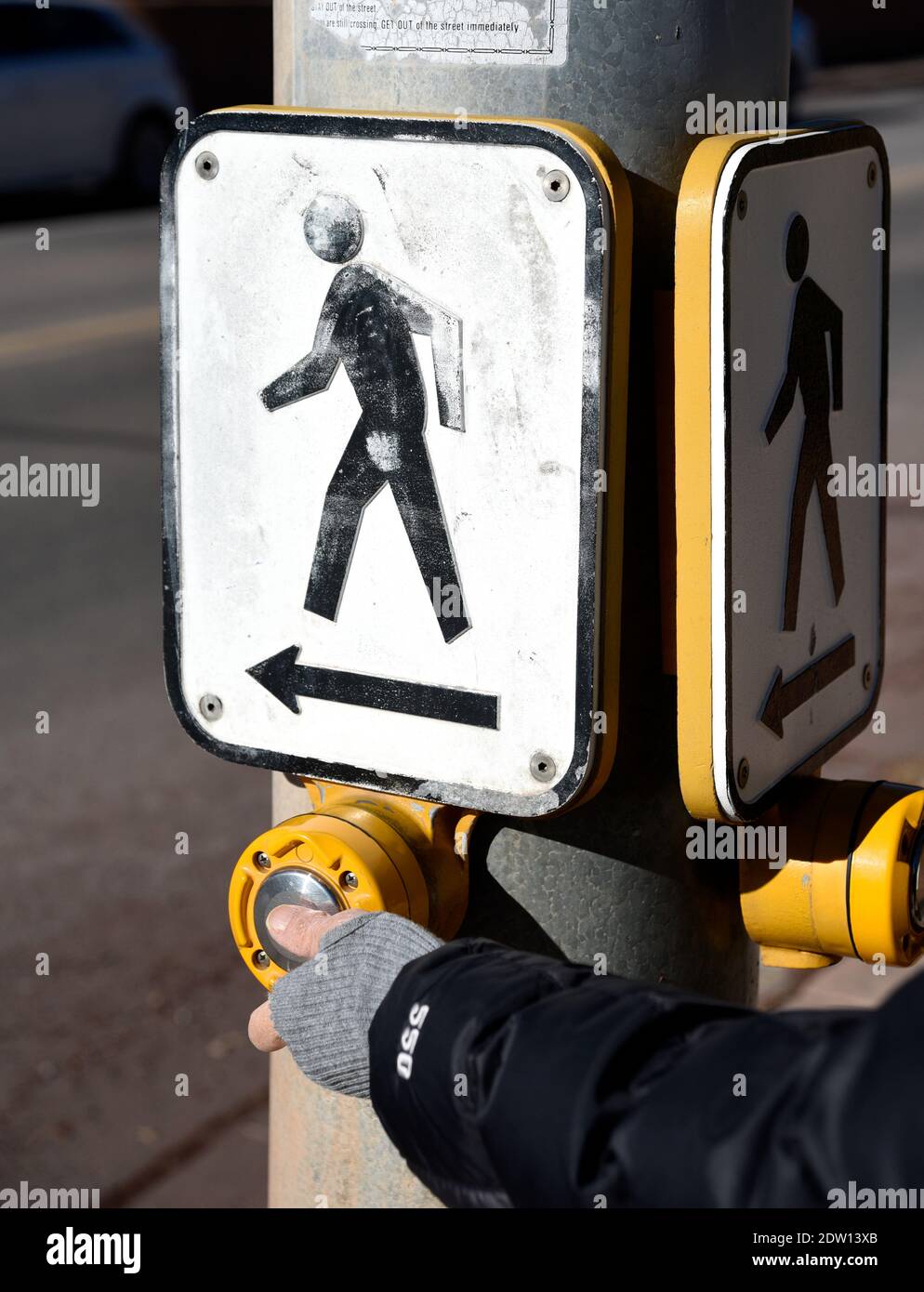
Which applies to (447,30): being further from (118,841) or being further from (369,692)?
(118,841)

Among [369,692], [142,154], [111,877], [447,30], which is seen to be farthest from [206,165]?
[142,154]

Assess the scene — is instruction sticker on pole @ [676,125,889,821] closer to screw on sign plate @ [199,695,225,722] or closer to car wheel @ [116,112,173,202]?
screw on sign plate @ [199,695,225,722]

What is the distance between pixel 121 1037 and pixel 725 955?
234 centimetres

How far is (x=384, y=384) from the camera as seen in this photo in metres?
1.58

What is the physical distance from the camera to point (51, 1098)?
3.60m

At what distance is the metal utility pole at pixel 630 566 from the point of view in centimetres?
153

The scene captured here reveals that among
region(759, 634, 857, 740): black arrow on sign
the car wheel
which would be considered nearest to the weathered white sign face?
region(759, 634, 857, 740): black arrow on sign

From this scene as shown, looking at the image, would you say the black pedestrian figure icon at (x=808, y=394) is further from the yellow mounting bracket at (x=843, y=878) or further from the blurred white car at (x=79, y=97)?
the blurred white car at (x=79, y=97)

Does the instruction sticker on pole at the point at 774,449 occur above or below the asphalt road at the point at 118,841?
above

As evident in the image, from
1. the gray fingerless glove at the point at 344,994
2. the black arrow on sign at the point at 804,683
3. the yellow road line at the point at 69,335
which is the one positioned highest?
the yellow road line at the point at 69,335

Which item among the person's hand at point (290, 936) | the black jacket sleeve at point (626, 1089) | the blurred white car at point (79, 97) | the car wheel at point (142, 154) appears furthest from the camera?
the car wheel at point (142, 154)

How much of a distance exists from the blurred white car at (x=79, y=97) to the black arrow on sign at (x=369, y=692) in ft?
41.2

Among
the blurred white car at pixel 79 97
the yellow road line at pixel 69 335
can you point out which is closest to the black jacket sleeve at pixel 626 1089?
the yellow road line at pixel 69 335
